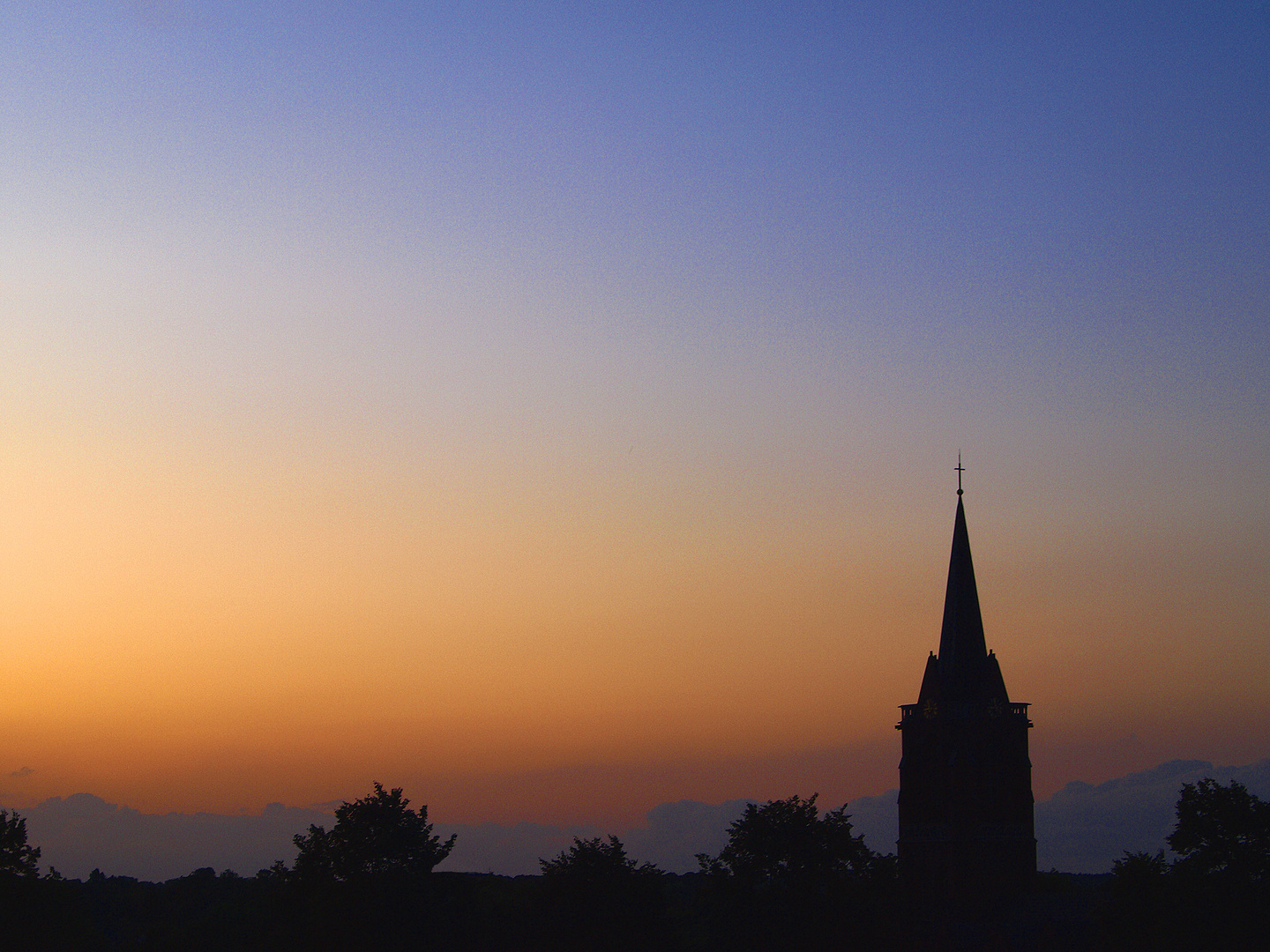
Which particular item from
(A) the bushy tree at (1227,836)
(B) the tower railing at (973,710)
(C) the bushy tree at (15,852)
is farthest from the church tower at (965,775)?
(C) the bushy tree at (15,852)

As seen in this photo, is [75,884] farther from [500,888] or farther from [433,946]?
[500,888]

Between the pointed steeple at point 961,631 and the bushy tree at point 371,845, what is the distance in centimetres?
3284

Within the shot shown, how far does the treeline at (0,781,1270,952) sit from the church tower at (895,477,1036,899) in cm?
223

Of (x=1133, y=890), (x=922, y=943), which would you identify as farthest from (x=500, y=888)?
(x=1133, y=890)

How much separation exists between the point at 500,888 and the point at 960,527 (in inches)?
1981

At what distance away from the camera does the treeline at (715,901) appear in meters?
66.1

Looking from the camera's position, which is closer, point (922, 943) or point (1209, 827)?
point (1209, 827)

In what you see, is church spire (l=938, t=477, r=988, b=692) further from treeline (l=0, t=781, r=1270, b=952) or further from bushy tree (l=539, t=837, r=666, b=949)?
bushy tree (l=539, t=837, r=666, b=949)

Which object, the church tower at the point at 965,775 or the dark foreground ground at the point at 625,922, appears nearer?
the dark foreground ground at the point at 625,922

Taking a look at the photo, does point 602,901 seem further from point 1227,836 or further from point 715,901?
point 1227,836

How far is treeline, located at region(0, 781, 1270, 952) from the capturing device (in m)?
66.1

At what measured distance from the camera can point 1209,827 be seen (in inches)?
2630

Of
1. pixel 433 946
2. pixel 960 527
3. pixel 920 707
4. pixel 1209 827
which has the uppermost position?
pixel 960 527

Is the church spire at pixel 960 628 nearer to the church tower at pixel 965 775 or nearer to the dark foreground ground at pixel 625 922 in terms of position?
the church tower at pixel 965 775
